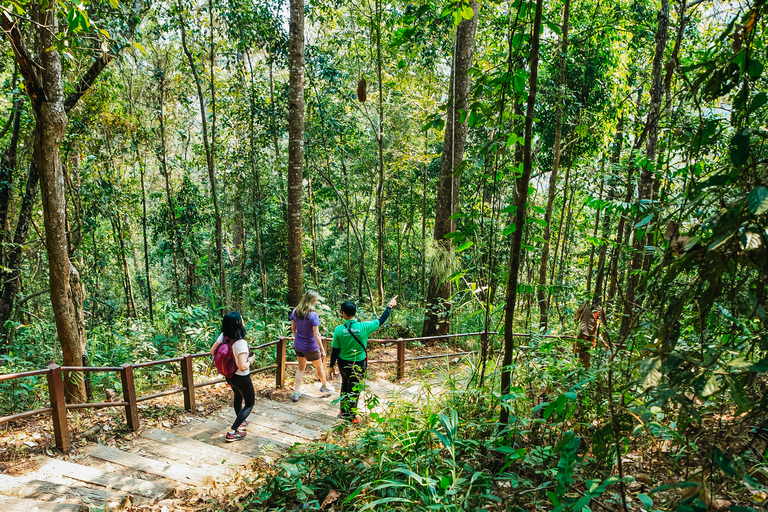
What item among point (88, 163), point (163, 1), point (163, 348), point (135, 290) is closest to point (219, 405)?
point (163, 348)

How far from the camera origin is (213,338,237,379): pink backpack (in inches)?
183

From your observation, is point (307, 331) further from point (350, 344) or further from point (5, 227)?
point (5, 227)

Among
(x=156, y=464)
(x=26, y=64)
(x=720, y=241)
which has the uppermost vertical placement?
(x=26, y=64)

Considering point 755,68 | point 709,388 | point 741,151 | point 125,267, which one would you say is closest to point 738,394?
point 709,388

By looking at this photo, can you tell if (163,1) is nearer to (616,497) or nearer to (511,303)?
(511,303)

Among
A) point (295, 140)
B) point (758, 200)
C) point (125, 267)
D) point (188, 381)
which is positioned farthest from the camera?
point (125, 267)

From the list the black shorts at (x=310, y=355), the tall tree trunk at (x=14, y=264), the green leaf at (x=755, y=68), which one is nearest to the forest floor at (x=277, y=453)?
the black shorts at (x=310, y=355)

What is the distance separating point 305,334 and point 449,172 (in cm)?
412

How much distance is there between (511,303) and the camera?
266cm

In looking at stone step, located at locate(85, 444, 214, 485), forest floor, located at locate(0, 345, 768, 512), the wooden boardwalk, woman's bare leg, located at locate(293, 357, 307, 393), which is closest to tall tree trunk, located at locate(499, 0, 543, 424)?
forest floor, located at locate(0, 345, 768, 512)

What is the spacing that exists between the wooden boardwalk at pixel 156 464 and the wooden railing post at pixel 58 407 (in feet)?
0.58

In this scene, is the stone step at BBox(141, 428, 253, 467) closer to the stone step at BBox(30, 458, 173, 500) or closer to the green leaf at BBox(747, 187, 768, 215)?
the stone step at BBox(30, 458, 173, 500)

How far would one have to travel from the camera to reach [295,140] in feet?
26.8

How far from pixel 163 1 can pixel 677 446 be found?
435 inches
